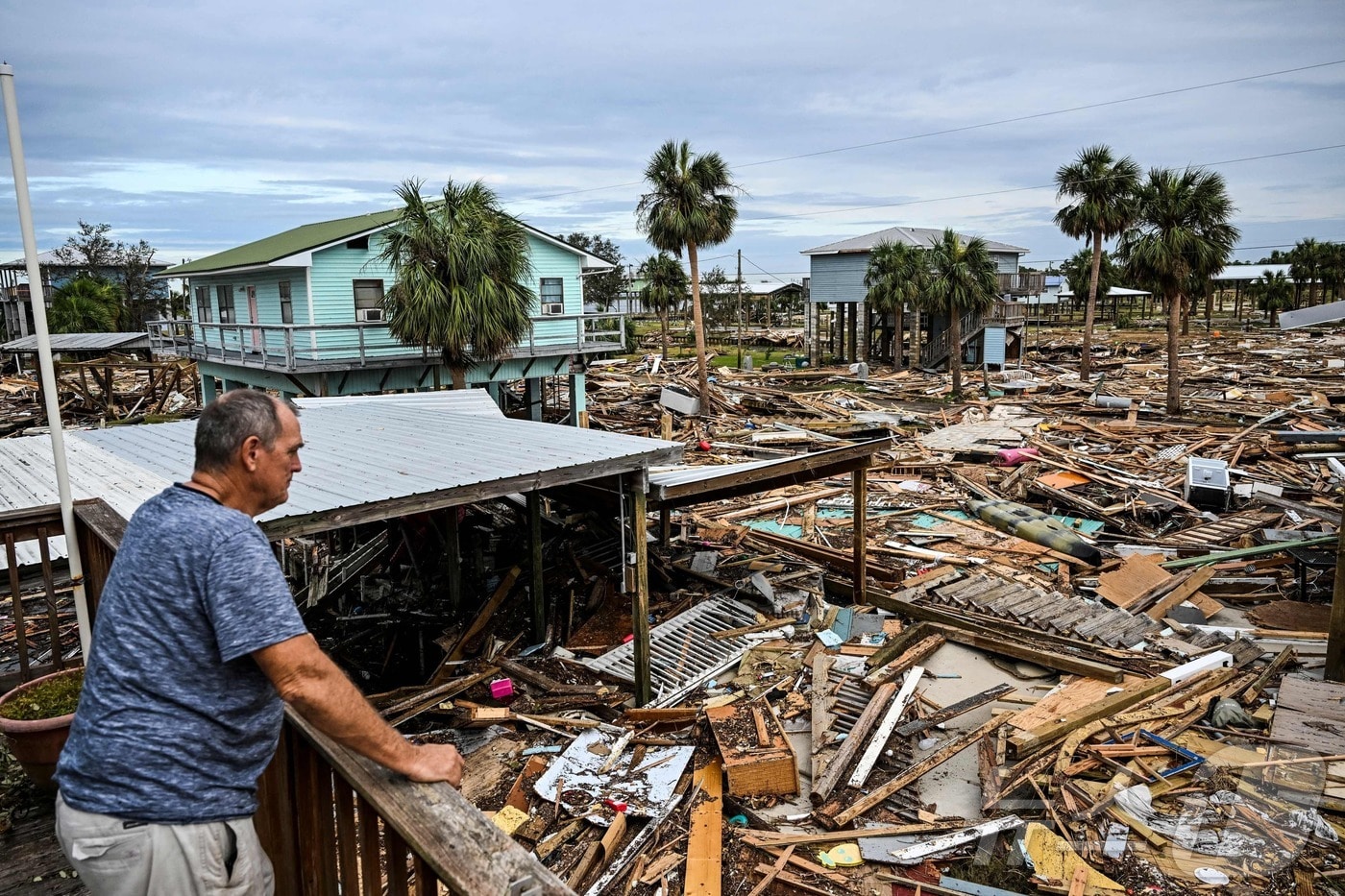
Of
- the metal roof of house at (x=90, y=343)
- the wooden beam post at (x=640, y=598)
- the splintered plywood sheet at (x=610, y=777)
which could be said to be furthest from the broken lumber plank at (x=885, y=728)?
the metal roof of house at (x=90, y=343)

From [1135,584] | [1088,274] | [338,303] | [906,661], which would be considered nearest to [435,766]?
[906,661]

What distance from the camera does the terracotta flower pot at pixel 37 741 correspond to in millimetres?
4000

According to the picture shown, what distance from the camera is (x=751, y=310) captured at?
264ft

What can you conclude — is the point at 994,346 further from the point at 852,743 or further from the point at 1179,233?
the point at 852,743

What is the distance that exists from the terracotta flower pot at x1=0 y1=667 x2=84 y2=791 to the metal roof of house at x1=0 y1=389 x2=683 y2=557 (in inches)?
85.3

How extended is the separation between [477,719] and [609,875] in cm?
309

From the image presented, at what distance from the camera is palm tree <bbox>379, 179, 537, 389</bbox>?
69.5ft

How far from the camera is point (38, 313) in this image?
3.44 metres

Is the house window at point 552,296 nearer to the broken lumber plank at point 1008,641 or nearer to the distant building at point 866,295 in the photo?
the broken lumber plank at point 1008,641

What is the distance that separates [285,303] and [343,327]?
4.61 m

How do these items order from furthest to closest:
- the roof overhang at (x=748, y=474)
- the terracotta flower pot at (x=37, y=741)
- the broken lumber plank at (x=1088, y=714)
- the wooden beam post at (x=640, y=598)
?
1. the roof overhang at (x=748, y=474)
2. the wooden beam post at (x=640, y=598)
3. the broken lumber plank at (x=1088, y=714)
4. the terracotta flower pot at (x=37, y=741)

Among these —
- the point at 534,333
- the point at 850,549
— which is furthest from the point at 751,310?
the point at 850,549

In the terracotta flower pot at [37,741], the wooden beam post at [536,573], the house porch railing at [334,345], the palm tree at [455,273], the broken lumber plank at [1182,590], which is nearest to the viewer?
the terracotta flower pot at [37,741]

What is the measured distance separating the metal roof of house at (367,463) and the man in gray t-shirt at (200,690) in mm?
4468
